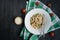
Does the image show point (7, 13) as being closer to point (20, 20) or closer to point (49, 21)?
point (20, 20)

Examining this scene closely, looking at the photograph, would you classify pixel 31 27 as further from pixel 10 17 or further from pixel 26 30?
pixel 10 17

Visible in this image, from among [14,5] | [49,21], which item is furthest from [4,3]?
[49,21]

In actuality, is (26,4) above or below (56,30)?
above

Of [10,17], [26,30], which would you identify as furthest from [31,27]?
[10,17]

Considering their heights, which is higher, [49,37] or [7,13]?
[7,13]

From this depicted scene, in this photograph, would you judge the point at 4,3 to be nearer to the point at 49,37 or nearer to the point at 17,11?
the point at 17,11

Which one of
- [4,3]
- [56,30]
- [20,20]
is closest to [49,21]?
[56,30]

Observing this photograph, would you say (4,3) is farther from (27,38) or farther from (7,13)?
(27,38)
